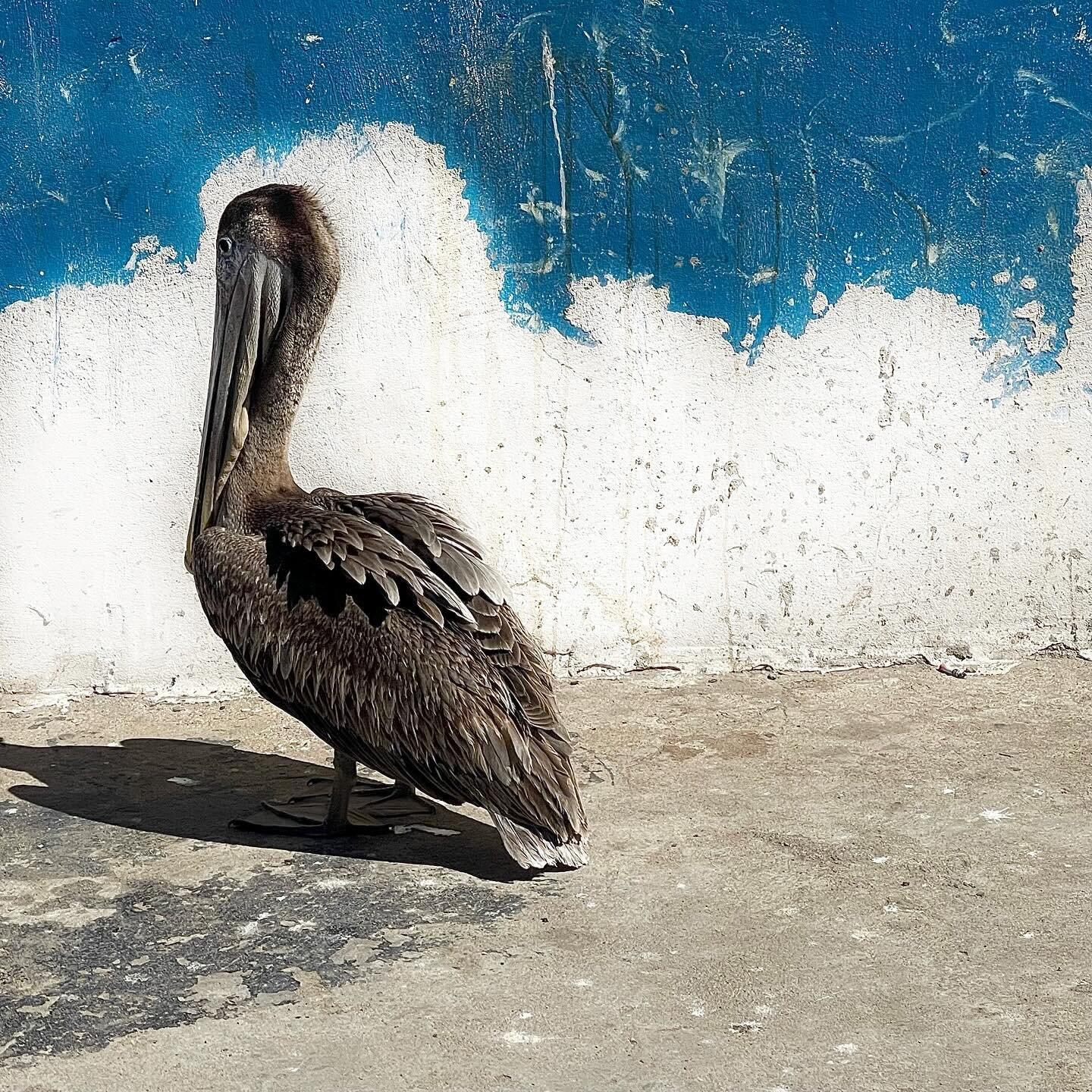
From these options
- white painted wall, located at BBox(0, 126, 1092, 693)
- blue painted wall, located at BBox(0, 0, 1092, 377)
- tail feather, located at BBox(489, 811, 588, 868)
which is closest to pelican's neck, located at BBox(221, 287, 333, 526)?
white painted wall, located at BBox(0, 126, 1092, 693)

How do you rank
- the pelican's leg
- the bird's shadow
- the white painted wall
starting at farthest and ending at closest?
the white painted wall < the pelican's leg < the bird's shadow

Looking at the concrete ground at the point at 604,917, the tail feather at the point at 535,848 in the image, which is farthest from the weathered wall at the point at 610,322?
the tail feather at the point at 535,848

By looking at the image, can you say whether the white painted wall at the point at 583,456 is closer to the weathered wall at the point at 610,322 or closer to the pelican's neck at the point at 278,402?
the weathered wall at the point at 610,322

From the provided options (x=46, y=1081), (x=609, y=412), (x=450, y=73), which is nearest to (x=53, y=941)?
(x=46, y=1081)

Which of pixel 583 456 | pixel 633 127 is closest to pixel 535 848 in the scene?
pixel 583 456

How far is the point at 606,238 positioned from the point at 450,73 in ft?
2.84

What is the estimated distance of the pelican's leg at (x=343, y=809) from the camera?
4777 millimetres

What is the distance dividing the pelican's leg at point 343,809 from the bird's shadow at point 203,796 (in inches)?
1.3

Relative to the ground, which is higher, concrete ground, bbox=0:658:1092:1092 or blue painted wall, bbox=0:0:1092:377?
blue painted wall, bbox=0:0:1092:377

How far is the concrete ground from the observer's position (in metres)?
3.45

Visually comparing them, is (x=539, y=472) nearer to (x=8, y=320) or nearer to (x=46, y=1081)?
(x=8, y=320)

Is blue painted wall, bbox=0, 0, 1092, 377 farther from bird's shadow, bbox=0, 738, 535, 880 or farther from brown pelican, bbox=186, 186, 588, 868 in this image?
bird's shadow, bbox=0, 738, 535, 880

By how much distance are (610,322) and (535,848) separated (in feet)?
8.01

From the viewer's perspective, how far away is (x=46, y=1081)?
11.0 ft
